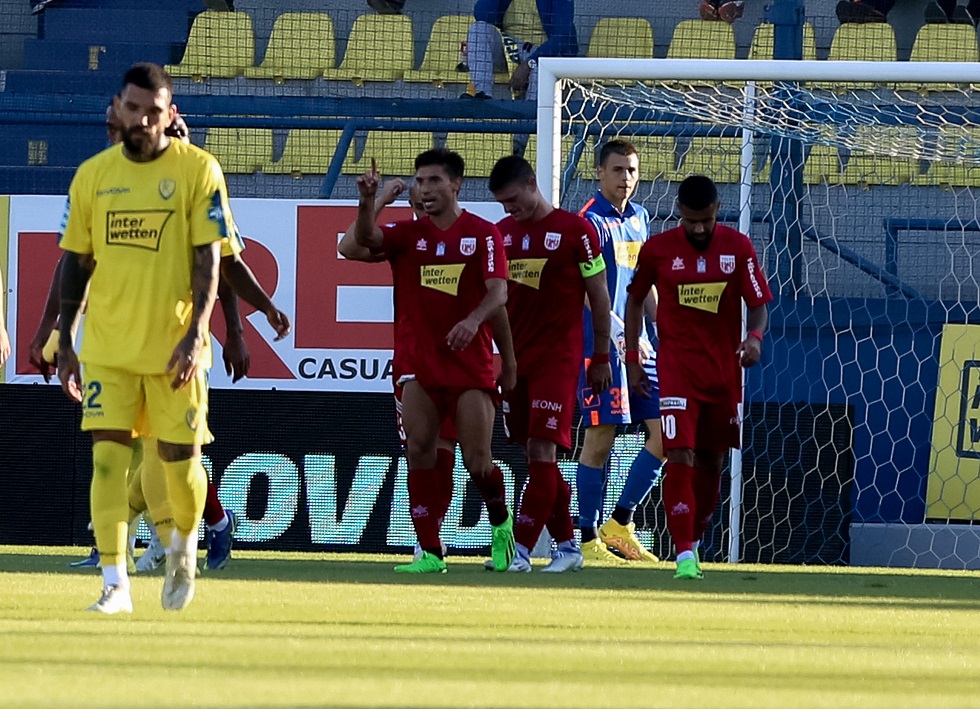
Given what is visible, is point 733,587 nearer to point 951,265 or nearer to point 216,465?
point 216,465

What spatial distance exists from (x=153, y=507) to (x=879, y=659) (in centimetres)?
271

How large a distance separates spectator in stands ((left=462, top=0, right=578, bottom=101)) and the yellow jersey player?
8.94 metres

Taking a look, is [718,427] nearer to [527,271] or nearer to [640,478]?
[527,271]

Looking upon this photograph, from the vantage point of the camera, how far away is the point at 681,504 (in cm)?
802

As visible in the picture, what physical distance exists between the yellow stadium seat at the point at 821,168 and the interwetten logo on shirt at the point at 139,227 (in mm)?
8208

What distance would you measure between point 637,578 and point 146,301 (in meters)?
3.26

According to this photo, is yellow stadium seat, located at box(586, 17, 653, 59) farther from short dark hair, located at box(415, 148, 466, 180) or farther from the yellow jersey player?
the yellow jersey player

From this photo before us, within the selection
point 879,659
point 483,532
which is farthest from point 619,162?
point 879,659

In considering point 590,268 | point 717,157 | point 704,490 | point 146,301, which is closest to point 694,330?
point 590,268

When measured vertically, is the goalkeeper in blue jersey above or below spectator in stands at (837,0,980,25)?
below

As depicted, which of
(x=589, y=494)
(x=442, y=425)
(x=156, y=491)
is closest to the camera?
(x=156, y=491)

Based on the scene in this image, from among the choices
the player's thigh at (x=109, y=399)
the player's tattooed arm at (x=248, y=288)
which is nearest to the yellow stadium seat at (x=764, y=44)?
the player's tattooed arm at (x=248, y=288)

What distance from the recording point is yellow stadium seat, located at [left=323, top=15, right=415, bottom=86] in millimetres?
15633

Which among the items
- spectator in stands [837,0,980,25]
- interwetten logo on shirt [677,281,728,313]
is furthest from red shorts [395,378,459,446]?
spectator in stands [837,0,980,25]
